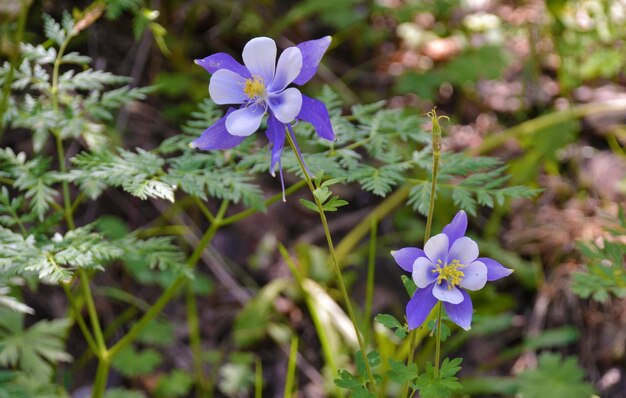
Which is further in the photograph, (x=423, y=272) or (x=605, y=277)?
(x=605, y=277)

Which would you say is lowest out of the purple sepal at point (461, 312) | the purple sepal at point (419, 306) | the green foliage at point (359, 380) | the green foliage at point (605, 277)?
the green foliage at point (605, 277)

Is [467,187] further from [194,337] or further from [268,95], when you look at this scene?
[194,337]

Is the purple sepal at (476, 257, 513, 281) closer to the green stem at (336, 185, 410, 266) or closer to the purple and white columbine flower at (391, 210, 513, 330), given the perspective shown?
the purple and white columbine flower at (391, 210, 513, 330)

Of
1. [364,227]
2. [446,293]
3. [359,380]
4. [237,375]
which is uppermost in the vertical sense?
[446,293]

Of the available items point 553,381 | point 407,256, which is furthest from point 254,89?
point 553,381

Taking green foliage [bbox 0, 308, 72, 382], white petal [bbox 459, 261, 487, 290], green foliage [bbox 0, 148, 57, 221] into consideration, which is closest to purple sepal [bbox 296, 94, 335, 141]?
white petal [bbox 459, 261, 487, 290]

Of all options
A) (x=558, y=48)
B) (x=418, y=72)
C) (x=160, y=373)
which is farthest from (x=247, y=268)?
(x=558, y=48)

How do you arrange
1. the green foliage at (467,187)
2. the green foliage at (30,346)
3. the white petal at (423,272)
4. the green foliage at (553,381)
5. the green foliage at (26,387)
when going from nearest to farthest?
1. the white petal at (423,272)
2. the green foliage at (26,387)
3. the green foliage at (467,187)
4. the green foliage at (30,346)
5. the green foliage at (553,381)

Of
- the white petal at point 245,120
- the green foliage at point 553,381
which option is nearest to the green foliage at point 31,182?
the white petal at point 245,120

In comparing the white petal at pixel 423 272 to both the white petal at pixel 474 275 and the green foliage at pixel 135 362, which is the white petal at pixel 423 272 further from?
the green foliage at pixel 135 362
